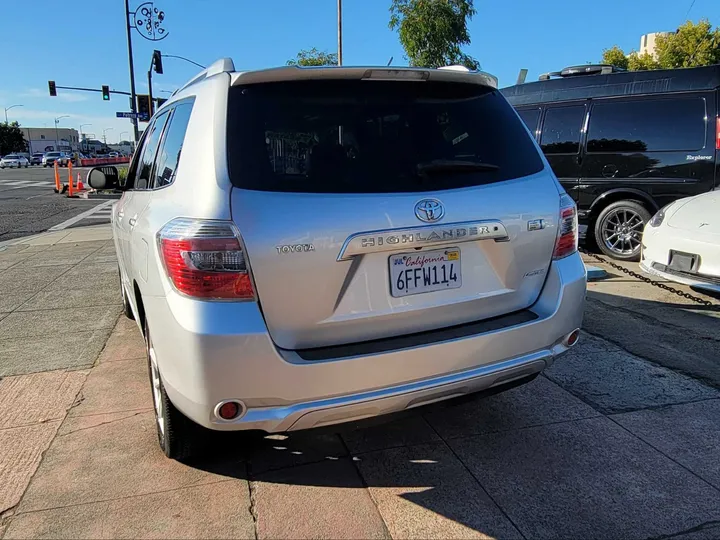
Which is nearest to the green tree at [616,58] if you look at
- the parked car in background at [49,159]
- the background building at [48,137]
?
the parked car in background at [49,159]

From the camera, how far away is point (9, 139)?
88.9 metres

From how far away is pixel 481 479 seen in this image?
2645mm

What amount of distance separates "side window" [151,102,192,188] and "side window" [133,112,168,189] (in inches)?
10.4

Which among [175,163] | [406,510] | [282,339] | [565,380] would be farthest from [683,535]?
[175,163]

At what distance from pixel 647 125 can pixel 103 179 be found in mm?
6550

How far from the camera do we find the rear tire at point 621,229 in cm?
751

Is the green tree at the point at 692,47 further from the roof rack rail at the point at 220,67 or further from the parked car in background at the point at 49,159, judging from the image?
the parked car in background at the point at 49,159

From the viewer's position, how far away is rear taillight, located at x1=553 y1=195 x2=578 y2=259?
2717mm

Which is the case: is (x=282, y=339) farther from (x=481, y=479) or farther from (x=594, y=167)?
(x=594, y=167)

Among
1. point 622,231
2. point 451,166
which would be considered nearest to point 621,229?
point 622,231

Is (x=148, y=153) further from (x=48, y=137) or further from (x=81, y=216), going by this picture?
(x=48, y=137)

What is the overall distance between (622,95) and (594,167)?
991 millimetres

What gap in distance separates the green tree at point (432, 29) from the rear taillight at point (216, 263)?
613 inches

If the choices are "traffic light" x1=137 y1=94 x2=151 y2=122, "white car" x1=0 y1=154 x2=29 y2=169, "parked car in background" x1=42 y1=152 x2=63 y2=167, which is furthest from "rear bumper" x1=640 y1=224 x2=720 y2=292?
"parked car in background" x1=42 y1=152 x2=63 y2=167
